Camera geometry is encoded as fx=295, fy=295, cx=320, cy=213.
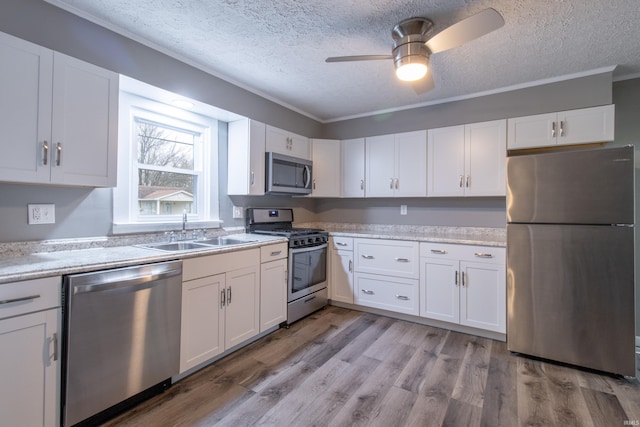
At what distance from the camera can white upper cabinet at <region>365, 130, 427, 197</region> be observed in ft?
11.2

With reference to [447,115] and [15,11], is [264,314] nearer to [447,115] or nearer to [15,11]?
[15,11]

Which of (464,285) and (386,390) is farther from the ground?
(464,285)

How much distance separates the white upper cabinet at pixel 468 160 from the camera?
3.00m

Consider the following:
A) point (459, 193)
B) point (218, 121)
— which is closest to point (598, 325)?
point (459, 193)

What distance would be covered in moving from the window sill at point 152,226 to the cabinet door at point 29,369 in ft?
2.88

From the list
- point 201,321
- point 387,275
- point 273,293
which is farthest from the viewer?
point 387,275

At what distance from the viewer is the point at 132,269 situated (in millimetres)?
1709

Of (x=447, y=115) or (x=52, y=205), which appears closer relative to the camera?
(x=52, y=205)

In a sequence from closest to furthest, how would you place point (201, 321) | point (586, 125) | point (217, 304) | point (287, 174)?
point (201, 321) < point (217, 304) < point (586, 125) < point (287, 174)

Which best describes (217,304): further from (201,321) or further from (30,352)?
(30,352)

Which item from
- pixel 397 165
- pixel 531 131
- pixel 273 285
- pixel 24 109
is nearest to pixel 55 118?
pixel 24 109

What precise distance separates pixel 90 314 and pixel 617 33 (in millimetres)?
3817

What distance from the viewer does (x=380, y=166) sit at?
367cm

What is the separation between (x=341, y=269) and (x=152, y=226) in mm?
2053
